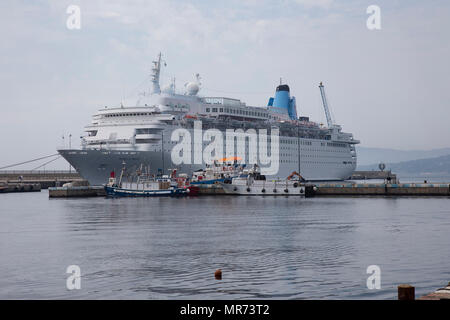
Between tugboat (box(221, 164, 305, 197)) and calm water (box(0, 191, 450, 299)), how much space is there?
104 feet

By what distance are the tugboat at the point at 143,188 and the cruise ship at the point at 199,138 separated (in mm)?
1658

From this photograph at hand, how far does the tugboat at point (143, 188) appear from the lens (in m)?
69.7

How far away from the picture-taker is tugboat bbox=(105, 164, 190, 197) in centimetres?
6969

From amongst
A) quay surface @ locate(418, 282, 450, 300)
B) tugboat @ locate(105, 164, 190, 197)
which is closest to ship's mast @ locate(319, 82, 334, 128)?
tugboat @ locate(105, 164, 190, 197)

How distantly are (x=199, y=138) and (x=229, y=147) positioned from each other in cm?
781

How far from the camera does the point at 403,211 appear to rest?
4516 cm

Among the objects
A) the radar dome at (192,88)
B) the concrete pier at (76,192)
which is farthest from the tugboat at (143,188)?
the radar dome at (192,88)

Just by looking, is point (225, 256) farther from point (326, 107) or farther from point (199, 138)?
point (326, 107)

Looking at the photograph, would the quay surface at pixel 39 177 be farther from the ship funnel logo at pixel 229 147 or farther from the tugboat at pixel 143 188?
the tugboat at pixel 143 188

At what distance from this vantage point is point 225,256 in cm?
2181

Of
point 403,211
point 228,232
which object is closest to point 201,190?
point 403,211

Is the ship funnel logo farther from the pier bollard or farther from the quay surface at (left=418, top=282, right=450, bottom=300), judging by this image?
the pier bollard
